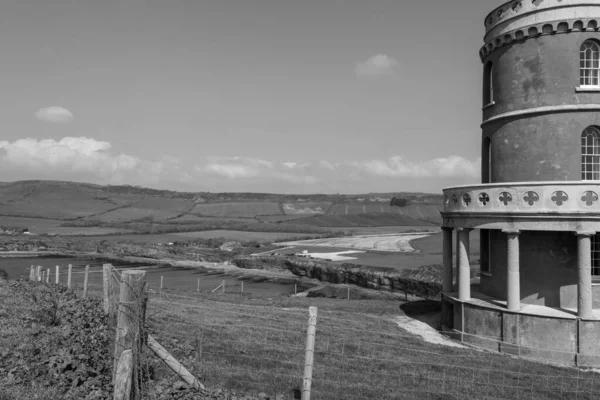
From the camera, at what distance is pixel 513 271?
17.5 metres

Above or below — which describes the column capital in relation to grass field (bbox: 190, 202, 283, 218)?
below

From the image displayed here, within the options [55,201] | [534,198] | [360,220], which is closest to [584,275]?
[534,198]

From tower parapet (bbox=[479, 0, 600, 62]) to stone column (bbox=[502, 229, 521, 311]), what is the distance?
26.7 ft

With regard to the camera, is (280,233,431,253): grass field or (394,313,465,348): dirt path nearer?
(394,313,465,348): dirt path

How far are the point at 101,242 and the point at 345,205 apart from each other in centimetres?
9588

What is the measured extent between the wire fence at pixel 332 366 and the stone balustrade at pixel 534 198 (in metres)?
5.01

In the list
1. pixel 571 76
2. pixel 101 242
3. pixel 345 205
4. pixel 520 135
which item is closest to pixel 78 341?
pixel 520 135

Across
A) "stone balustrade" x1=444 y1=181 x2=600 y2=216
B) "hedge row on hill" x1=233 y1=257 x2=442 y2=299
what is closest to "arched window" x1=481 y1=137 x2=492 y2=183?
"stone balustrade" x1=444 y1=181 x2=600 y2=216

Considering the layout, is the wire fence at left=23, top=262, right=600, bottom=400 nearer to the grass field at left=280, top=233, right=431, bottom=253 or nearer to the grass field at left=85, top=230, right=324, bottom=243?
the grass field at left=280, top=233, right=431, bottom=253

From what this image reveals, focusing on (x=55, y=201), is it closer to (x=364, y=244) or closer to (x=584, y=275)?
(x=364, y=244)

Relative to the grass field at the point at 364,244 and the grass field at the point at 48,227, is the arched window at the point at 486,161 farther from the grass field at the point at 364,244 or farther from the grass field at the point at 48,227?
the grass field at the point at 48,227

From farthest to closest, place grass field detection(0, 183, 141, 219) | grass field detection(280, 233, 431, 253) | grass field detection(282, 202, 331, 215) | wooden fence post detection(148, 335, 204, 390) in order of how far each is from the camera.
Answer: grass field detection(282, 202, 331, 215)
grass field detection(0, 183, 141, 219)
grass field detection(280, 233, 431, 253)
wooden fence post detection(148, 335, 204, 390)

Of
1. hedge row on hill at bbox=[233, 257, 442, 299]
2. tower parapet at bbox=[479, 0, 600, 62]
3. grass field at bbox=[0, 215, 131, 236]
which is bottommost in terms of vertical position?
hedge row on hill at bbox=[233, 257, 442, 299]

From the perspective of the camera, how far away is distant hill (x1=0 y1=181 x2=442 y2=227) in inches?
4845
